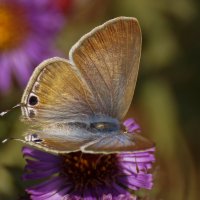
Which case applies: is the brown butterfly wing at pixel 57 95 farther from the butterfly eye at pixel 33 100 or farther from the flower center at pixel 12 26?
the flower center at pixel 12 26

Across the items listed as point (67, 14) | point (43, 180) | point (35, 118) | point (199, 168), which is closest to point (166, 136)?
point (199, 168)

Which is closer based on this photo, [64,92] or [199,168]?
[64,92]

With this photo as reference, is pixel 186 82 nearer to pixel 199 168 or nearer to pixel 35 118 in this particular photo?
pixel 199 168

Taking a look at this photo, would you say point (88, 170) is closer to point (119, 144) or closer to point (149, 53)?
point (119, 144)

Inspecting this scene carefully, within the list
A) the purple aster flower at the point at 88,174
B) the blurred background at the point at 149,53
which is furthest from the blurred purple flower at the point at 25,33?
the purple aster flower at the point at 88,174

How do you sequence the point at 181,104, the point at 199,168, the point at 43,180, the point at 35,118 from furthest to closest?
the point at 181,104 < the point at 199,168 < the point at 43,180 < the point at 35,118

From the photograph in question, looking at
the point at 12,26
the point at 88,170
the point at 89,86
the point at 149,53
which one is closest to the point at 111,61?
the point at 89,86

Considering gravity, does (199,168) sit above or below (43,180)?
below

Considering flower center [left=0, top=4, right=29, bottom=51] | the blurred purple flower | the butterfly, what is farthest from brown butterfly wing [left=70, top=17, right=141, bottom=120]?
flower center [left=0, top=4, right=29, bottom=51]
